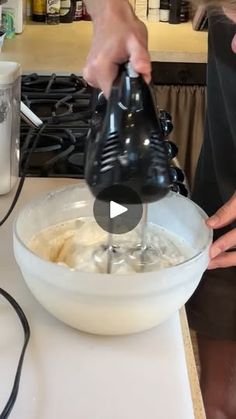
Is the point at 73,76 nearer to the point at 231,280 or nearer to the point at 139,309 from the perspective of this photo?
the point at 231,280

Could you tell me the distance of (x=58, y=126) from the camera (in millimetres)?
1319

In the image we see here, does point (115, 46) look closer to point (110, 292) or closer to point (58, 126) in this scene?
point (110, 292)

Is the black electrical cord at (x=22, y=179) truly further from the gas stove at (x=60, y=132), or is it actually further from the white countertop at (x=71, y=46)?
the white countertop at (x=71, y=46)

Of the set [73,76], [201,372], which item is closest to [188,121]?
[73,76]

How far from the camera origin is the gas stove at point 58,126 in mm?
1221

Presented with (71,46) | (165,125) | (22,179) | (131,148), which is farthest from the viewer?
(71,46)

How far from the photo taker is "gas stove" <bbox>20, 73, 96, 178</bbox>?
48.1 inches

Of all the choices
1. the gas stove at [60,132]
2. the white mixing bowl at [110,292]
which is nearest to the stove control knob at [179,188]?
the gas stove at [60,132]

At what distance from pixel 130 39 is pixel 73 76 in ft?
2.93

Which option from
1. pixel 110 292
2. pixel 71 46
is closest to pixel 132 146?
pixel 110 292

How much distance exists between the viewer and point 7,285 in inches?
35.2

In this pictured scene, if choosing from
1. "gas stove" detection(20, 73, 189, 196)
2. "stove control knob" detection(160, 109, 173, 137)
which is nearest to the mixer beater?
"stove control knob" detection(160, 109, 173, 137)
